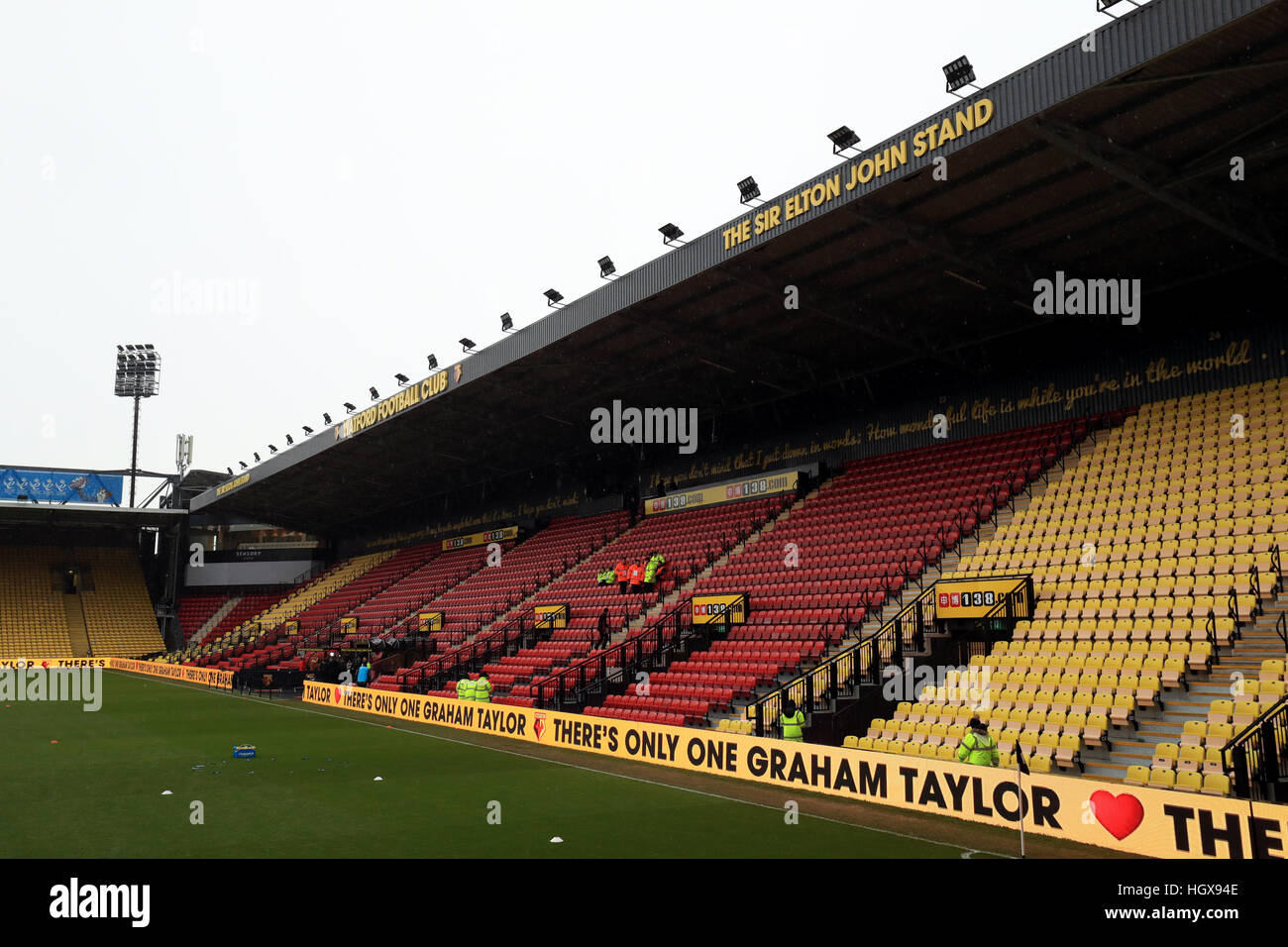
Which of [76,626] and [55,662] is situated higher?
[76,626]

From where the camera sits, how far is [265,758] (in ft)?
55.5

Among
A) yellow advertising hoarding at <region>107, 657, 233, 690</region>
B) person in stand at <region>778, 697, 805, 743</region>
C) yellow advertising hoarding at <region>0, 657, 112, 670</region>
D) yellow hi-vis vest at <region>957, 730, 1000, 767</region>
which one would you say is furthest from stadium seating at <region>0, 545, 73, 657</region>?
Result: yellow hi-vis vest at <region>957, 730, 1000, 767</region>

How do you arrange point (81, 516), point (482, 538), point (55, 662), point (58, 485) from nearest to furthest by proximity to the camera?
point (482, 538) < point (55, 662) < point (58, 485) < point (81, 516)

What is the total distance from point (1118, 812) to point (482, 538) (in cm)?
3721

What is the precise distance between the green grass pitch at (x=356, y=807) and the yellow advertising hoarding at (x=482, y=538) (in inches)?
895

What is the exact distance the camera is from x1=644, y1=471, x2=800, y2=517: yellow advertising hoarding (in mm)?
29684

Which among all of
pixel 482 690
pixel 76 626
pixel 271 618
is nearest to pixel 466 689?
pixel 482 690

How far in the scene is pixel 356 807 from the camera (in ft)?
40.5

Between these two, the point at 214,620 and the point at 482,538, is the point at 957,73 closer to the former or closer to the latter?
the point at 482,538

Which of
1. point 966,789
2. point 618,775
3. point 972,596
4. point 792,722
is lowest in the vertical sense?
point 618,775

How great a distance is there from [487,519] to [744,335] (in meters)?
24.6

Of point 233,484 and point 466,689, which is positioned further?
point 233,484
